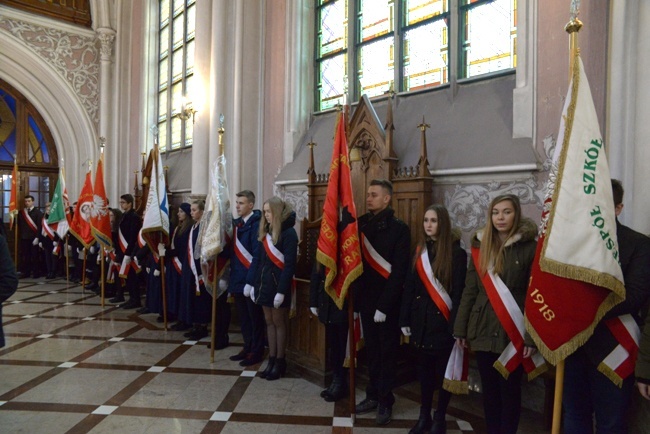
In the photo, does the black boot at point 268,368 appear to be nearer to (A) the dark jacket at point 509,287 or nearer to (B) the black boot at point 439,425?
(B) the black boot at point 439,425

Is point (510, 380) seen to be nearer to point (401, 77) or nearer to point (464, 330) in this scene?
point (464, 330)

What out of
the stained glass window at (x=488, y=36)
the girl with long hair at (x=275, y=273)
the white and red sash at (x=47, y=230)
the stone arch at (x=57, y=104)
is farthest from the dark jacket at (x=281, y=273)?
the stone arch at (x=57, y=104)

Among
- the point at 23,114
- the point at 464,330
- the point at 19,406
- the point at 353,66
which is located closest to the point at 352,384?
the point at 464,330

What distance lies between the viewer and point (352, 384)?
2.91 metres

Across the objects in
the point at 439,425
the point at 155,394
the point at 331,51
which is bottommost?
the point at 155,394

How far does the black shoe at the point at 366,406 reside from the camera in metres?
3.03

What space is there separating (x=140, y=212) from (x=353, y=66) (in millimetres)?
4924

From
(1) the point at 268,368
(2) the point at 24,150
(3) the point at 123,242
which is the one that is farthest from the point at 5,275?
(2) the point at 24,150

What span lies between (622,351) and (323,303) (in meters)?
1.80

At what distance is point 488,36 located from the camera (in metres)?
4.00

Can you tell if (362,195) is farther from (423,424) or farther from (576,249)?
(576,249)

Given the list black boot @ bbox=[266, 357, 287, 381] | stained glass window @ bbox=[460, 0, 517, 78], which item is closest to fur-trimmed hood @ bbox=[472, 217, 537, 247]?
stained glass window @ bbox=[460, 0, 517, 78]

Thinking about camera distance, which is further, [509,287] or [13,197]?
[13,197]

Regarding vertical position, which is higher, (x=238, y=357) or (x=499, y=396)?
(x=499, y=396)
